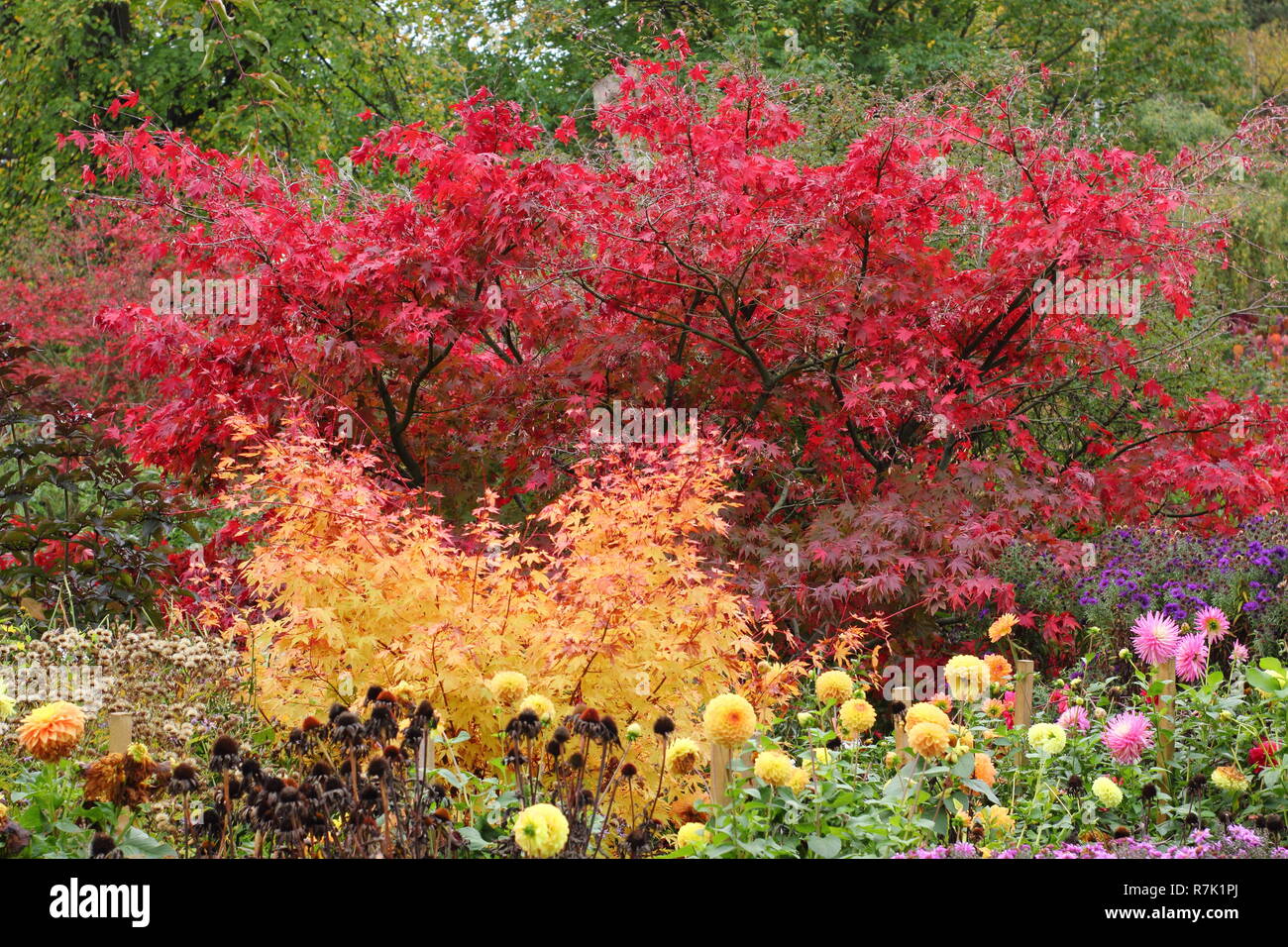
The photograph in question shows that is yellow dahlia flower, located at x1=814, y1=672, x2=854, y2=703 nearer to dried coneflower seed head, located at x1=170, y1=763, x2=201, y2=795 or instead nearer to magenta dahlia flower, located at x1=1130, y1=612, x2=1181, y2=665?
magenta dahlia flower, located at x1=1130, y1=612, x2=1181, y2=665

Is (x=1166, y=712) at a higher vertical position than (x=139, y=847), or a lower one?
higher

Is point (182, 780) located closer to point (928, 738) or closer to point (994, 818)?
point (928, 738)

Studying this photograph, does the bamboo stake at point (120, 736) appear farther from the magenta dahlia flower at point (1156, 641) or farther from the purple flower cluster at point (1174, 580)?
the purple flower cluster at point (1174, 580)

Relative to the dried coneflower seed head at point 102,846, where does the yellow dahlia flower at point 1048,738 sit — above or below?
above

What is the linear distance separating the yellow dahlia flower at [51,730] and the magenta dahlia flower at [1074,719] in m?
2.35

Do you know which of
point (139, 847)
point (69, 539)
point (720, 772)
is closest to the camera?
point (139, 847)

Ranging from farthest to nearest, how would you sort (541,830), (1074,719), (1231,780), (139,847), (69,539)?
(69,539) → (1074,719) → (1231,780) → (139,847) → (541,830)

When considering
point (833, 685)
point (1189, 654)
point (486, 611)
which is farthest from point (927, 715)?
point (486, 611)

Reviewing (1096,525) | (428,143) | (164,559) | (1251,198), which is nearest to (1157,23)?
(1251,198)

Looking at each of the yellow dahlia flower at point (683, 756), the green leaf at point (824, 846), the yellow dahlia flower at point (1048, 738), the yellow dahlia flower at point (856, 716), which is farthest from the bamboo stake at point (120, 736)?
the yellow dahlia flower at point (1048, 738)

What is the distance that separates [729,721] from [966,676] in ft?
2.67

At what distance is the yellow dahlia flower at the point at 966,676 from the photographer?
119 inches

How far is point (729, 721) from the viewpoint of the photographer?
2.49 m
